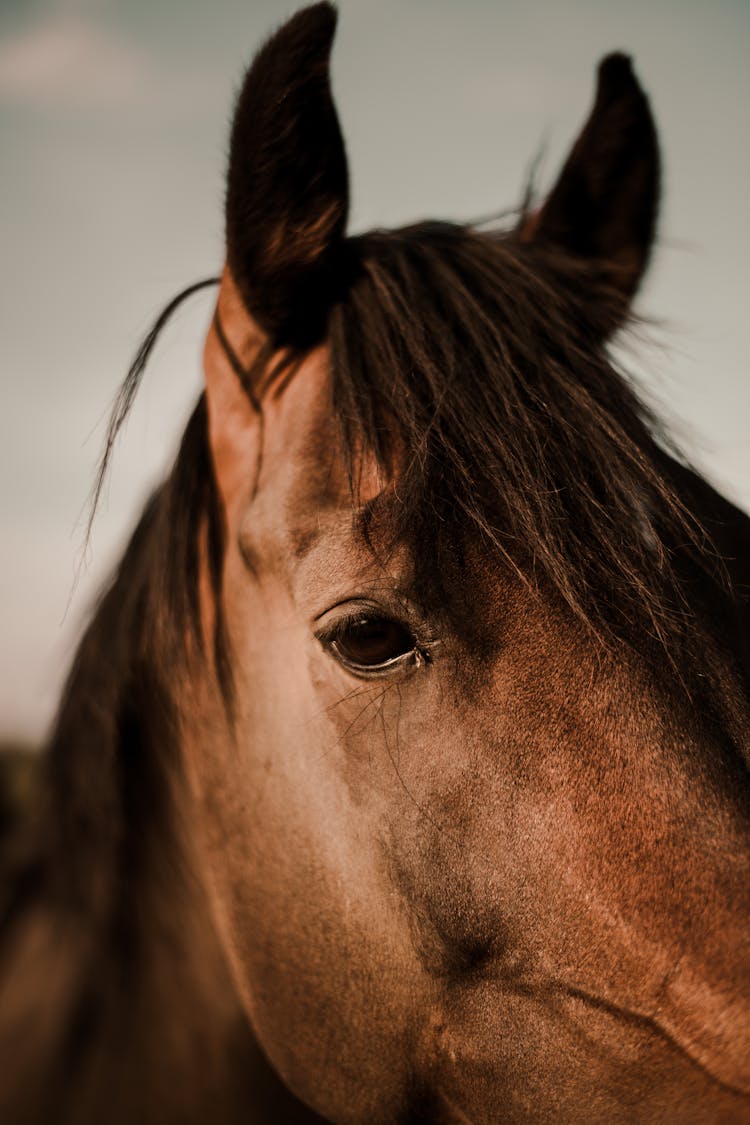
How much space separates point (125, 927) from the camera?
70.2 inches

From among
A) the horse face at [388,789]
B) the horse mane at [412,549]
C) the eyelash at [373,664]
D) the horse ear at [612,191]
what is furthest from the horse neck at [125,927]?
the horse ear at [612,191]

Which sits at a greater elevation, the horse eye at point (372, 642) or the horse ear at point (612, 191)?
the horse ear at point (612, 191)

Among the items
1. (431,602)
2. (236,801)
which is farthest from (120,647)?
(431,602)

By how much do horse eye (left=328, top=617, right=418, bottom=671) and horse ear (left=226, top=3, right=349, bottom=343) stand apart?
0.65 meters

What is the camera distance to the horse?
0.98m

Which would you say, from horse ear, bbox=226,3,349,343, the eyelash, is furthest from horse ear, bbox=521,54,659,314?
the eyelash

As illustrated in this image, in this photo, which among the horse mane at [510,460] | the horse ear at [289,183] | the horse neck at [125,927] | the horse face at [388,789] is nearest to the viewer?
the horse face at [388,789]

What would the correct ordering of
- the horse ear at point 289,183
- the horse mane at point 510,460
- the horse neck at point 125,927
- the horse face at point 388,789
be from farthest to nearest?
1. the horse neck at point 125,927
2. the horse ear at point 289,183
3. the horse mane at point 510,460
4. the horse face at point 388,789

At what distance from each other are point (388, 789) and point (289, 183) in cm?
106

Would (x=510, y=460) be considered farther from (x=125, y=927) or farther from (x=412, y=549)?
(x=125, y=927)

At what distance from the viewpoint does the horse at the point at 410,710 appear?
0.98 meters

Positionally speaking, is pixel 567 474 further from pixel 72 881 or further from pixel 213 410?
pixel 72 881

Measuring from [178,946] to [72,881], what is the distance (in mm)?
324

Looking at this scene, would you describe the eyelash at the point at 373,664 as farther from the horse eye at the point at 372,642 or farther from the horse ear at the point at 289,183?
the horse ear at the point at 289,183
